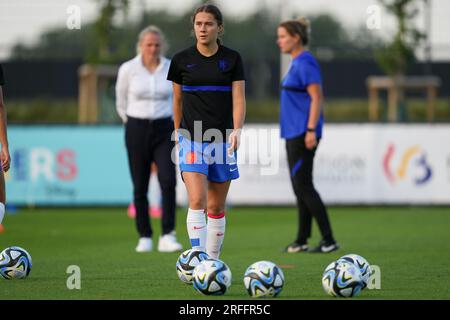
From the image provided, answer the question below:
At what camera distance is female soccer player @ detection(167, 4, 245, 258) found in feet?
27.1

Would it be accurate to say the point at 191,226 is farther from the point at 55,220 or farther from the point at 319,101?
the point at 55,220

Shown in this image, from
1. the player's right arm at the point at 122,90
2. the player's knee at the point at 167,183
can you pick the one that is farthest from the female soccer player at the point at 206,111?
the player's right arm at the point at 122,90

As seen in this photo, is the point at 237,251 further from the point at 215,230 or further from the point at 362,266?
the point at 362,266

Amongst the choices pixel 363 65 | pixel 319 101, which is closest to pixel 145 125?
pixel 319 101

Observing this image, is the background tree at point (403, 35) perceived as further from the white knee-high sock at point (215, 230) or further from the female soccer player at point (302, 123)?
the white knee-high sock at point (215, 230)

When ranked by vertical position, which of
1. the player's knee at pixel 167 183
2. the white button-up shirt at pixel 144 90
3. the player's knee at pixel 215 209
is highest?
the white button-up shirt at pixel 144 90

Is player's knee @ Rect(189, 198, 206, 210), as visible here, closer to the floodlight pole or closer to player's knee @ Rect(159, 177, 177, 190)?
player's knee @ Rect(159, 177, 177, 190)

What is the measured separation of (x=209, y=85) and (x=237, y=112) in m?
0.32

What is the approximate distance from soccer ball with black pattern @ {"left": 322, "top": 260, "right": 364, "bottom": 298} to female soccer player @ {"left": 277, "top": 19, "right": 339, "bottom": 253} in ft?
10.9

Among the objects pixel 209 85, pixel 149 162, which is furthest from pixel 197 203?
pixel 149 162

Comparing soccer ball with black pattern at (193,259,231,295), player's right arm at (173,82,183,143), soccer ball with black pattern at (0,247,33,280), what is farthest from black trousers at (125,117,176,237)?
soccer ball with black pattern at (193,259,231,295)

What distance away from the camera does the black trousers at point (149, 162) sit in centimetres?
1109

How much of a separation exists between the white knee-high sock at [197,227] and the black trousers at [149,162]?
267cm

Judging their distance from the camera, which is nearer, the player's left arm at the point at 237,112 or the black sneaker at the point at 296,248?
the player's left arm at the point at 237,112
